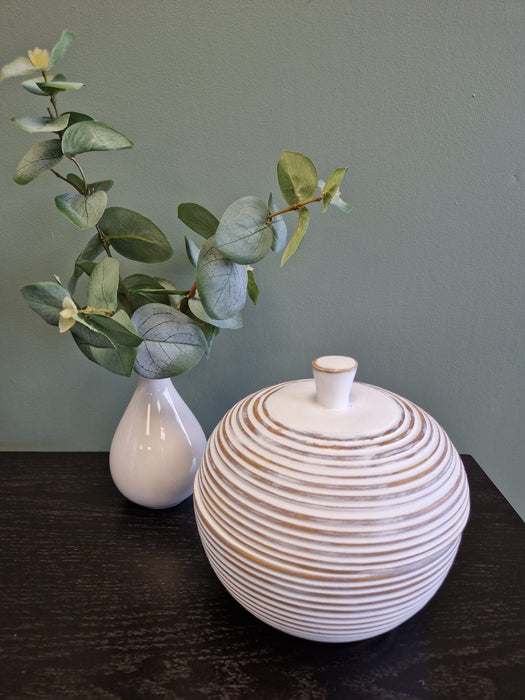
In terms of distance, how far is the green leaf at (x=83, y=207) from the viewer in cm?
38

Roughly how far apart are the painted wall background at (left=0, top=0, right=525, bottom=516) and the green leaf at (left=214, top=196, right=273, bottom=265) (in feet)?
0.65

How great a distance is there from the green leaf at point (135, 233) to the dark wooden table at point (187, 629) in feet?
0.98

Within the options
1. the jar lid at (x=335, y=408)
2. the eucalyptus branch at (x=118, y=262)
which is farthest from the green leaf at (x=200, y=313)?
the jar lid at (x=335, y=408)

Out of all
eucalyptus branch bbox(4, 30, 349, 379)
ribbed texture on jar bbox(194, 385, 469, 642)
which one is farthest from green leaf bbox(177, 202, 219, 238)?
ribbed texture on jar bbox(194, 385, 469, 642)

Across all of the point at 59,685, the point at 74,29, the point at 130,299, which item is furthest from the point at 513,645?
the point at 74,29

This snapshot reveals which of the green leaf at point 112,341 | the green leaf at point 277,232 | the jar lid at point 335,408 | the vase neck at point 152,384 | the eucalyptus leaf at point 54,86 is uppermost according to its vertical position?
the eucalyptus leaf at point 54,86

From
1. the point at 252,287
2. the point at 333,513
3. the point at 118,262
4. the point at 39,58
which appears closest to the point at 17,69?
the point at 39,58

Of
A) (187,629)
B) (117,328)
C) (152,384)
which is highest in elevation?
(117,328)

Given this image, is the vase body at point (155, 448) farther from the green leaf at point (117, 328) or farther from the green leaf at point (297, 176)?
the green leaf at point (297, 176)

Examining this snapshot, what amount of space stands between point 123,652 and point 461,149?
2.03 feet

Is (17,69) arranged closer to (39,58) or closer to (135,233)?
(39,58)

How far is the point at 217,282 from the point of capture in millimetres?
383

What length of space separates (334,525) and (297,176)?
0.87 ft

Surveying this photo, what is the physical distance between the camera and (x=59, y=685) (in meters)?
0.33
